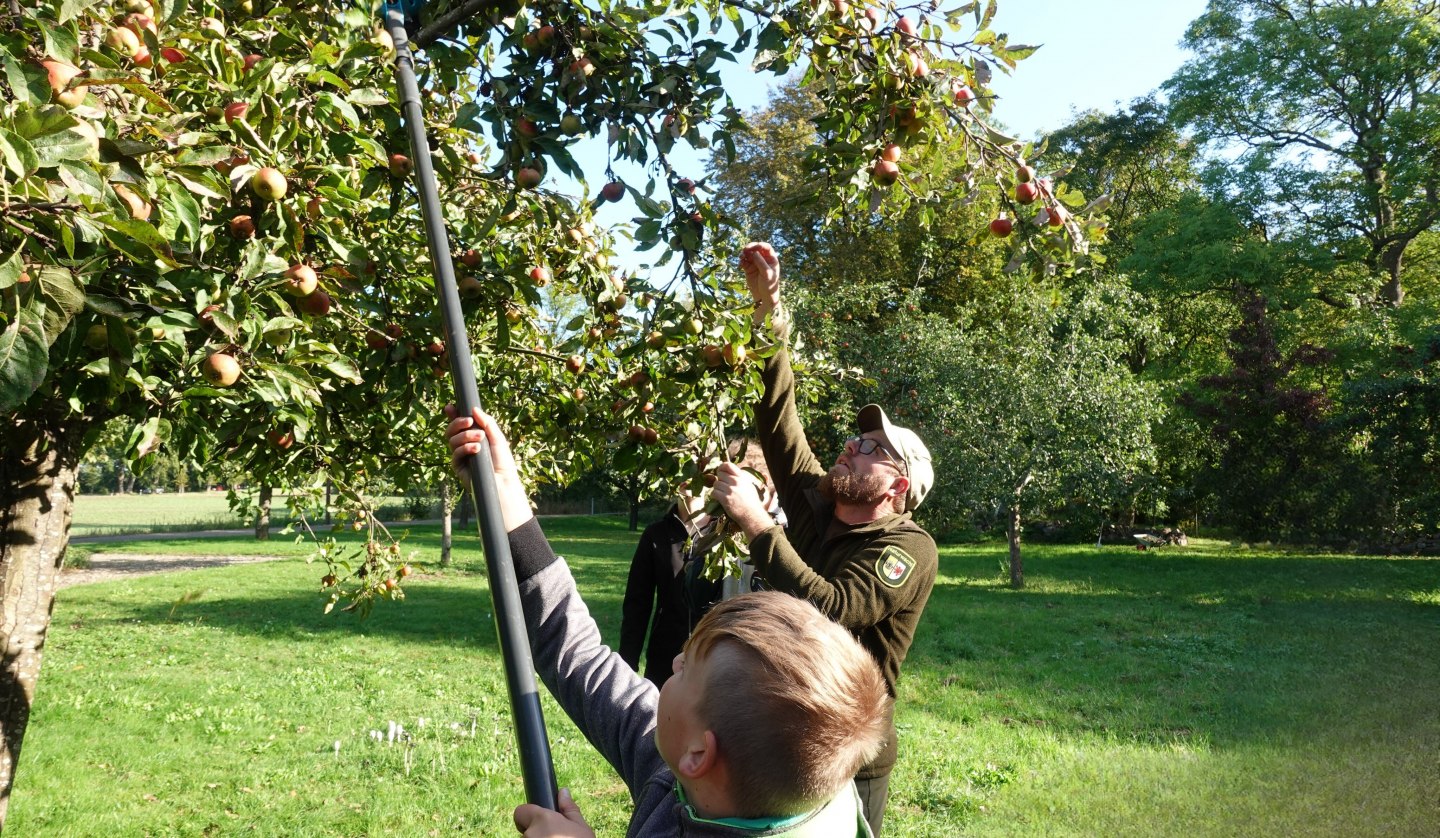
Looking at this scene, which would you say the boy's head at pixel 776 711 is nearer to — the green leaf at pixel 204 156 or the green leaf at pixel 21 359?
the green leaf at pixel 21 359

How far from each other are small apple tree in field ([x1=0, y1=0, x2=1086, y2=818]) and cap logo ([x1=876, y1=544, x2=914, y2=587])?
1.62 ft

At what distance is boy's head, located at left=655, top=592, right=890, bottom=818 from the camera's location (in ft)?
3.75

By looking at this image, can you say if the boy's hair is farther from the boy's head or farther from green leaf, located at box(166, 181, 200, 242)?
green leaf, located at box(166, 181, 200, 242)

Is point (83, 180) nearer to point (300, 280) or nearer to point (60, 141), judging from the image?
point (60, 141)

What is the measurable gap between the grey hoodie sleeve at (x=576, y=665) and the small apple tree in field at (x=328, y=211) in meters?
0.71

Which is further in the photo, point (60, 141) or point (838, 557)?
point (838, 557)

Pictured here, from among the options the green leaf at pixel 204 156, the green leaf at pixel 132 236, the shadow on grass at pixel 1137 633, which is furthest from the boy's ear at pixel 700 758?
the shadow on grass at pixel 1137 633

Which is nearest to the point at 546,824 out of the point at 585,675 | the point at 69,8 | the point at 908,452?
the point at 585,675

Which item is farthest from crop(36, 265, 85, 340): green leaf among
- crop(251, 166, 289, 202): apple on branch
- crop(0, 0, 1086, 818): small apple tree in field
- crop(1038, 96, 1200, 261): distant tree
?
crop(1038, 96, 1200, 261): distant tree

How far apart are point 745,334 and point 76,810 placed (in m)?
4.46

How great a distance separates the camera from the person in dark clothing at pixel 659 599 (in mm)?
3729

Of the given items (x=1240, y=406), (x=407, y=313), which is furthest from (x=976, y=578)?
(x=407, y=313)

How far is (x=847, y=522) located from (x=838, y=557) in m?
0.11

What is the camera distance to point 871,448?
2475mm
